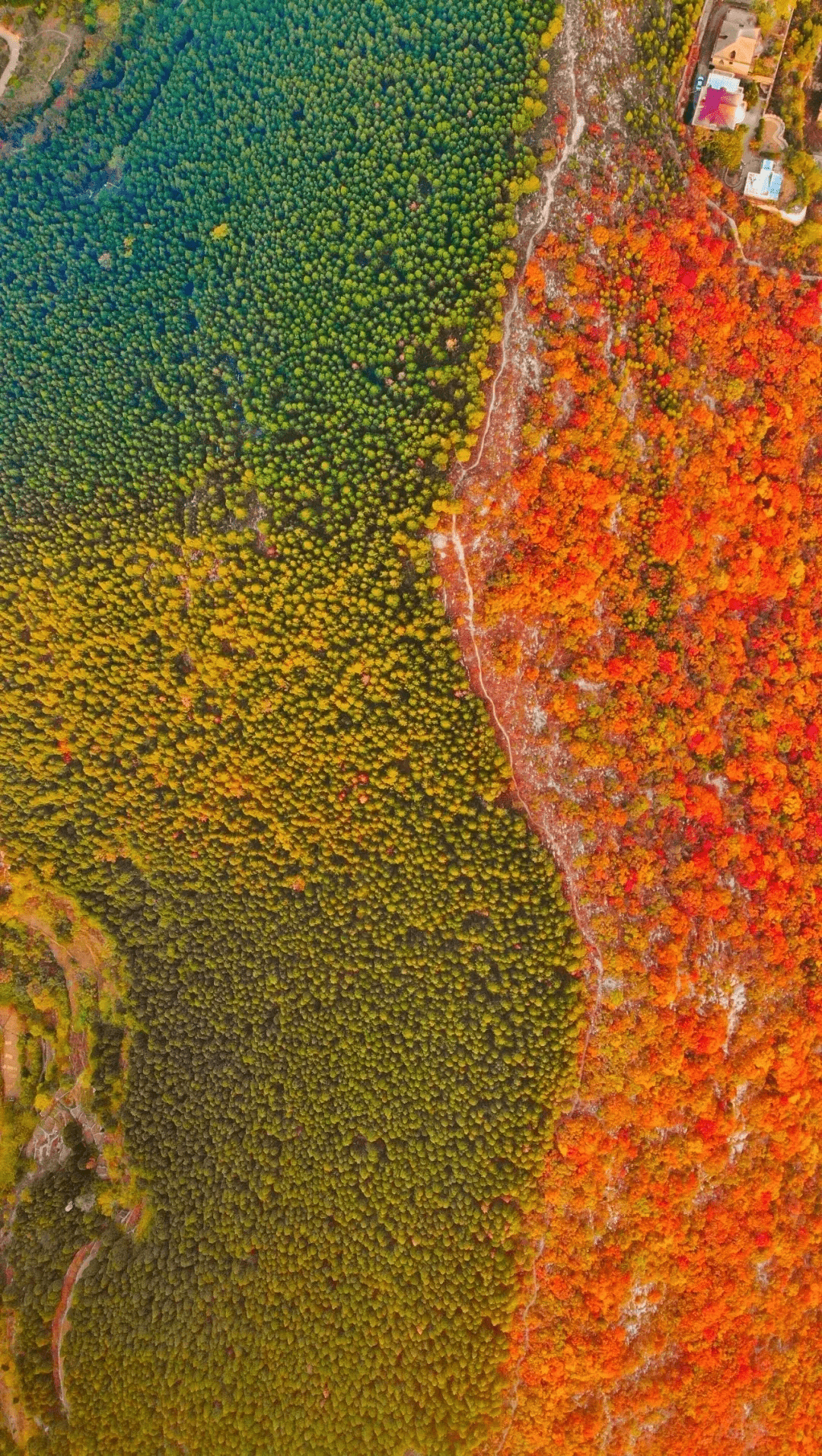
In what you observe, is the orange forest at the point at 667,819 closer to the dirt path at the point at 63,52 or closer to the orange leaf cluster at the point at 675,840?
the orange leaf cluster at the point at 675,840

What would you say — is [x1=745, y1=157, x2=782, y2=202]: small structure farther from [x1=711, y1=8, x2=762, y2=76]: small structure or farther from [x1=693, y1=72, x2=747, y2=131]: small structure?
[x1=711, y1=8, x2=762, y2=76]: small structure

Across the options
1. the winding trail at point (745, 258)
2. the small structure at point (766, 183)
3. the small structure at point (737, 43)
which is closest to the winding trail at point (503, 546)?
the small structure at point (737, 43)

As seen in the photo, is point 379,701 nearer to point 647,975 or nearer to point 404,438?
point 404,438

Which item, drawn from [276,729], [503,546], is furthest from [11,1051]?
[503,546]

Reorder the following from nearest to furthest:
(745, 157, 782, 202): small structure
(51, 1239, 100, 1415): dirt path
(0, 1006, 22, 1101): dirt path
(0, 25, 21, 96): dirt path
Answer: (745, 157, 782, 202): small structure → (51, 1239, 100, 1415): dirt path → (0, 1006, 22, 1101): dirt path → (0, 25, 21, 96): dirt path

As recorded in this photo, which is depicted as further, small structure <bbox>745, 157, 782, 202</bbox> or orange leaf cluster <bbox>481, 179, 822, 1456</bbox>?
small structure <bbox>745, 157, 782, 202</bbox>

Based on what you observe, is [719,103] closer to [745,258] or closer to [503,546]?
[745,258]

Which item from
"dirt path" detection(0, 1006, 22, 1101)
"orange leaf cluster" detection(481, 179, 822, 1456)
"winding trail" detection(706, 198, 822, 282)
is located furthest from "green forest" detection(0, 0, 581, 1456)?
"winding trail" detection(706, 198, 822, 282)
